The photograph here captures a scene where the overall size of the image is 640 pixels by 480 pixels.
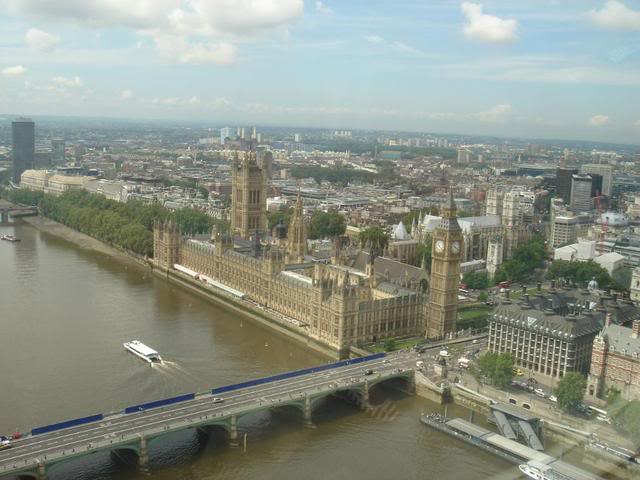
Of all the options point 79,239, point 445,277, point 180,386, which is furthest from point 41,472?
point 79,239

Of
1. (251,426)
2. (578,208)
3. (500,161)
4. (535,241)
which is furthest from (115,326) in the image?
(500,161)

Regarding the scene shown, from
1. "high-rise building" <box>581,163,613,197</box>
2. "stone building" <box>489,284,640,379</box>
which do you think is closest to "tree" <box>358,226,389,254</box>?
"stone building" <box>489,284,640,379</box>

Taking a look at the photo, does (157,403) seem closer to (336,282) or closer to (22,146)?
(336,282)

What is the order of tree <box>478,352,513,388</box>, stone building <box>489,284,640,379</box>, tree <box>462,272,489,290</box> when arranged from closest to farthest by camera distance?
1. tree <box>478,352,513,388</box>
2. stone building <box>489,284,640,379</box>
3. tree <box>462,272,489,290</box>

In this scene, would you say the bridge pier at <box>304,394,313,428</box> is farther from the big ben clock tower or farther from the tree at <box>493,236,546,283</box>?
the tree at <box>493,236,546,283</box>

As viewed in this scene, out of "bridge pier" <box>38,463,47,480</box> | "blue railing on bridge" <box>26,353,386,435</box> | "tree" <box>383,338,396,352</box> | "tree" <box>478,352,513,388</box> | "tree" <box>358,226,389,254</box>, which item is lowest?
"bridge pier" <box>38,463,47,480</box>

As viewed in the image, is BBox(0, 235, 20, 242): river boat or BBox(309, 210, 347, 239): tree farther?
BBox(309, 210, 347, 239): tree
